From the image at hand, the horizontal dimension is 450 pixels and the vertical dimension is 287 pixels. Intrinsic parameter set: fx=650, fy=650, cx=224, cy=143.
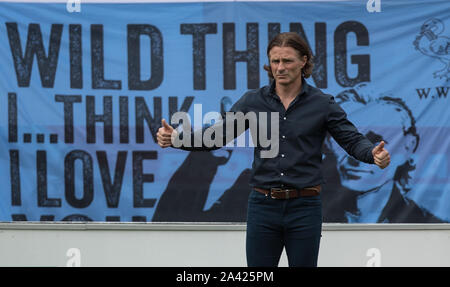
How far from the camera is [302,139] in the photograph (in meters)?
3.16

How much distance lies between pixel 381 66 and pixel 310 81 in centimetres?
52

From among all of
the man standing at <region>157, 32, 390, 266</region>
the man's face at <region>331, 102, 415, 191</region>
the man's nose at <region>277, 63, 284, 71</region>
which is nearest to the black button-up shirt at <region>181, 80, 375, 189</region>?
the man standing at <region>157, 32, 390, 266</region>

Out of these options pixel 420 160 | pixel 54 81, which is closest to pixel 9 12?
pixel 54 81

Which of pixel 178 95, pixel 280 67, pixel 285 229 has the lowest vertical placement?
pixel 285 229

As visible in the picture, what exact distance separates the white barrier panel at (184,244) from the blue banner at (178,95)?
83mm

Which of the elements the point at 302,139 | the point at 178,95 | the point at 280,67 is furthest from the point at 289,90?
the point at 178,95

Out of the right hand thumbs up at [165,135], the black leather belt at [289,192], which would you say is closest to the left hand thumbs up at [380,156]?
the black leather belt at [289,192]

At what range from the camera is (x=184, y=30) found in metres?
4.78

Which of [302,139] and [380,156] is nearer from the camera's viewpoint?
[380,156]

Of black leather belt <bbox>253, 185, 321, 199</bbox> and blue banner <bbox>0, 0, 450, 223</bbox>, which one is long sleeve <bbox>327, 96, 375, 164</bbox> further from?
blue banner <bbox>0, 0, 450, 223</bbox>

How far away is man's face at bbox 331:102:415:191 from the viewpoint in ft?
15.5

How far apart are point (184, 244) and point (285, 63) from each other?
2.08m

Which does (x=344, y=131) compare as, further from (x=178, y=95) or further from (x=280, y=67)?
(x=178, y=95)
